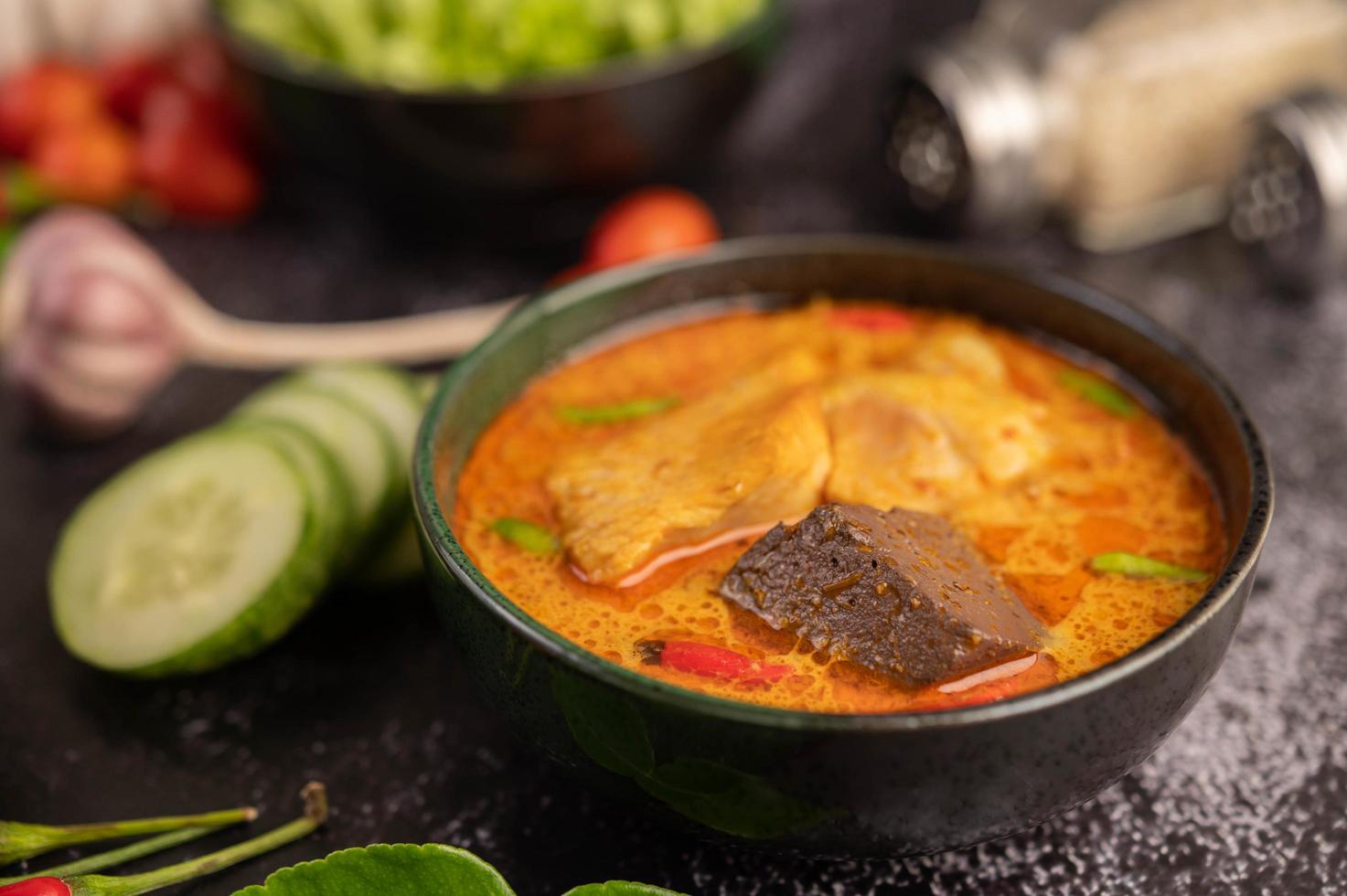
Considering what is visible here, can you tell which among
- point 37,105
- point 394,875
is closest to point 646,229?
point 37,105

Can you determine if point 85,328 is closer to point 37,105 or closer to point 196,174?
point 196,174

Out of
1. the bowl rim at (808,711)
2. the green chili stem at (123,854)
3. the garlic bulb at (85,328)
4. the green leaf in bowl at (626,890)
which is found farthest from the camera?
the garlic bulb at (85,328)

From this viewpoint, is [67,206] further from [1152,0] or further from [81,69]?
[1152,0]

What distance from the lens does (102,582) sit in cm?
251

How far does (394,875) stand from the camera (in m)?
1.89

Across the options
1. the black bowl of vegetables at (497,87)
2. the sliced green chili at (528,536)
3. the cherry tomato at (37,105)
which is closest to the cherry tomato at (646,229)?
the black bowl of vegetables at (497,87)

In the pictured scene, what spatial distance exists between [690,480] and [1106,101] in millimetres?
2157

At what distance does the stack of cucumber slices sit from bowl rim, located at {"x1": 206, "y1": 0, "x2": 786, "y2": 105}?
1117mm

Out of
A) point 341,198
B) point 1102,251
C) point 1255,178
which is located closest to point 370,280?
point 341,198

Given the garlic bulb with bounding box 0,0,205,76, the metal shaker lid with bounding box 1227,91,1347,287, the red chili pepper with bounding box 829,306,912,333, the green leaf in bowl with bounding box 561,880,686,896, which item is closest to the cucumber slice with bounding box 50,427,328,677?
the green leaf in bowl with bounding box 561,880,686,896

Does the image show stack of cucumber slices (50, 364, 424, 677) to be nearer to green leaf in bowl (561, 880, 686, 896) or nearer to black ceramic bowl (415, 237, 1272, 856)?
black ceramic bowl (415, 237, 1272, 856)

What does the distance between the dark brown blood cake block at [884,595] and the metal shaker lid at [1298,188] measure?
213cm

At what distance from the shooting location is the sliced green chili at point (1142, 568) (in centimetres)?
216

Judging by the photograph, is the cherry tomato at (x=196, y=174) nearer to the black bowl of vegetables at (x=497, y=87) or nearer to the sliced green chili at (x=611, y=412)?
the black bowl of vegetables at (x=497, y=87)
